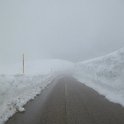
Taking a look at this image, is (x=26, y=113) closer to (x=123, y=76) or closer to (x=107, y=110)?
(x=107, y=110)

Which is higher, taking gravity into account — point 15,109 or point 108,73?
point 108,73

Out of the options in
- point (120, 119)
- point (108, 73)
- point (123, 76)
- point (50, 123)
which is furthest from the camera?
point (108, 73)

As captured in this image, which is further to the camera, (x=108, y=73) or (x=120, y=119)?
(x=108, y=73)

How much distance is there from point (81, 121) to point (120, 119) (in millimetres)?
2381

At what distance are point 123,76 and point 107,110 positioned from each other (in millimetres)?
17785

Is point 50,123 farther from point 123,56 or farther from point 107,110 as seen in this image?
point 123,56

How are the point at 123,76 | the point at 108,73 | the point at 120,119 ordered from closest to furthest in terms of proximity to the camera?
the point at 120,119, the point at 123,76, the point at 108,73

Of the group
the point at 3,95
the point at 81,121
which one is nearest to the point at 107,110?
the point at 81,121

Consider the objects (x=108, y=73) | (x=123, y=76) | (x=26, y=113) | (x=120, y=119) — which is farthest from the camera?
(x=108, y=73)

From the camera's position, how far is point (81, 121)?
1043 cm

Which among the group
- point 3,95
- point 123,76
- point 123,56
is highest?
point 123,56

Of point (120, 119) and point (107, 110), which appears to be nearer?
point (120, 119)

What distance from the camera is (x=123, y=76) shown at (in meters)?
29.5

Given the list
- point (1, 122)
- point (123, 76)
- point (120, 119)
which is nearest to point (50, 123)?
point (1, 122)
